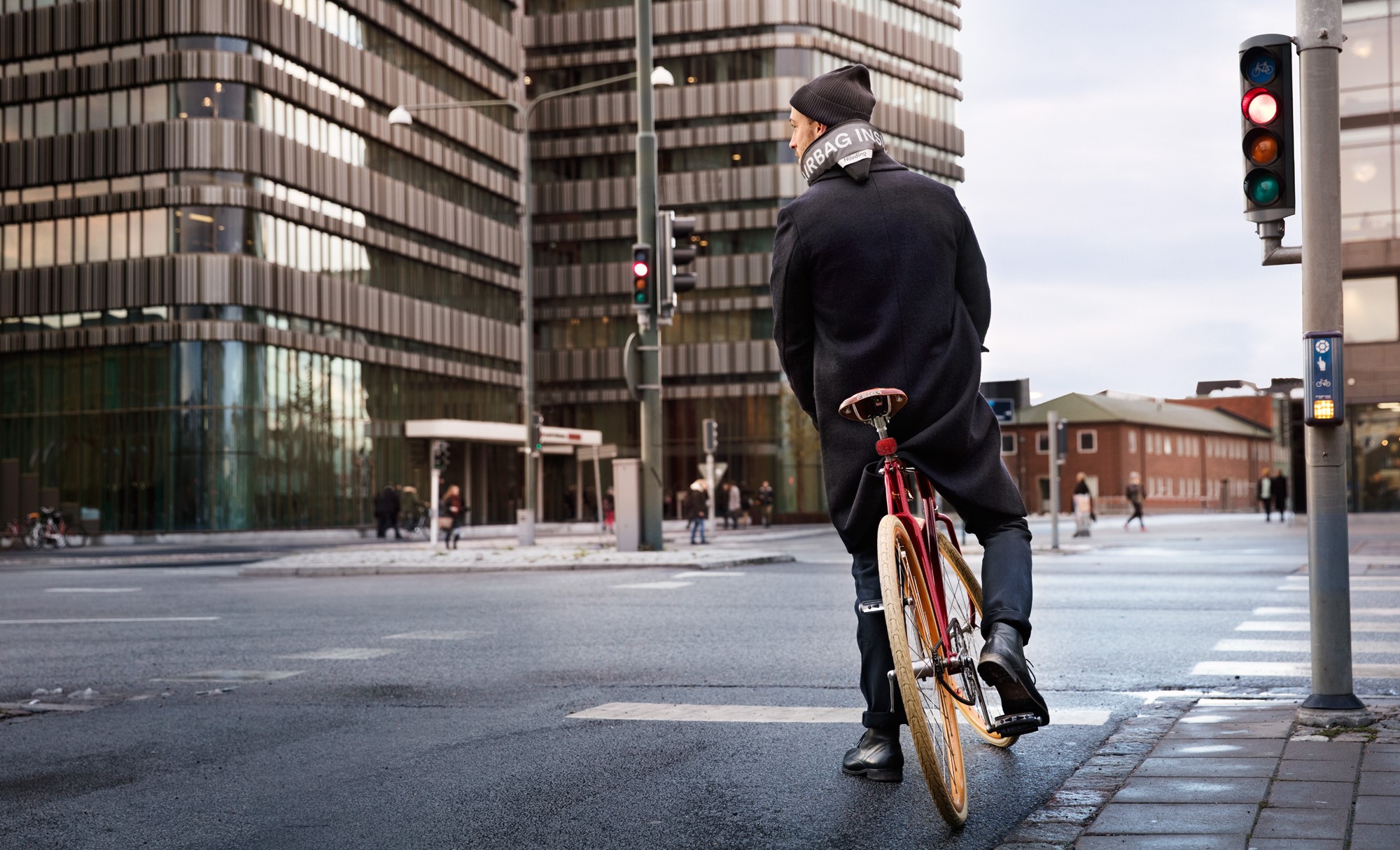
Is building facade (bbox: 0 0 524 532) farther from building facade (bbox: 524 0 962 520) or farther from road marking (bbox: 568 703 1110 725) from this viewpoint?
road marking (bbox: 568 703 1110 725)

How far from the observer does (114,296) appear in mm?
45656

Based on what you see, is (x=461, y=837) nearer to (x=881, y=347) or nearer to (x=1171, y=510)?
(x=881, y=347)

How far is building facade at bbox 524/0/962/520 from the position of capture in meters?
64.7

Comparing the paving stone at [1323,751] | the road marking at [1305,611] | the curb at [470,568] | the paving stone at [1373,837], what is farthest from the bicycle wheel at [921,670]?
the curb at [470,568]

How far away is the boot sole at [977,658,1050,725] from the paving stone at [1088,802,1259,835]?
299 millimetres

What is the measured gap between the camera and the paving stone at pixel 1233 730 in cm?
486

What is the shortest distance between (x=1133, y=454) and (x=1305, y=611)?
93.3 m

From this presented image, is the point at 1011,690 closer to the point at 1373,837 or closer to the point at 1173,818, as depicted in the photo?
the point at 1173,818

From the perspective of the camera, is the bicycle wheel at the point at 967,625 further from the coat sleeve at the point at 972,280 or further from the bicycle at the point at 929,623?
the coat sleeve at the point at 972,280

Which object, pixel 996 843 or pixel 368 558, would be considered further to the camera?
pixel 368 558

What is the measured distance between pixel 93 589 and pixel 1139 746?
50.2 feet

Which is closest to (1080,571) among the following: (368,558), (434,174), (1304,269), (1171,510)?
(368,558)

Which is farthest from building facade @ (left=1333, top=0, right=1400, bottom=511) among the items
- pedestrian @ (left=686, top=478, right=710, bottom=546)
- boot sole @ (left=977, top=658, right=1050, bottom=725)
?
boot sole @ (left=977, top=658, right=1050, bottom=725)

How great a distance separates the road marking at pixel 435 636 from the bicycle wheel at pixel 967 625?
6213 millimetres
